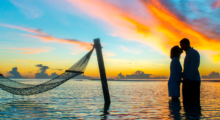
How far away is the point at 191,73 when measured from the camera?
5340mm

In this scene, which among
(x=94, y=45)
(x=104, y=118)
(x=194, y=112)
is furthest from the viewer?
(x=94, y=45)

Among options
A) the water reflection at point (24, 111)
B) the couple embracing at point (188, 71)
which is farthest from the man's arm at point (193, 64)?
the water reflection at point (24, 111)

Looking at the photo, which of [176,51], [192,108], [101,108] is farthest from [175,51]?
[101,108]

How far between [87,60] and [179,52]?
6511mm

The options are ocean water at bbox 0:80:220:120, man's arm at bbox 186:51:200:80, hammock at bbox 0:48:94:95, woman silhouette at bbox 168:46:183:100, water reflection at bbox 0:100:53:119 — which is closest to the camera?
man's arm at bbox 186:51:200:80

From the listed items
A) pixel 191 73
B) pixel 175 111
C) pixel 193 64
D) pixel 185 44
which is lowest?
pixel 175 111

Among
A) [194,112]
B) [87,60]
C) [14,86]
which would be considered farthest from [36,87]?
[194,112]

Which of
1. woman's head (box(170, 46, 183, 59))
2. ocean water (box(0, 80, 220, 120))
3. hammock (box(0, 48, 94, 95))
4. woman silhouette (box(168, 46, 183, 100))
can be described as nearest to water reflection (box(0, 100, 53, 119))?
ocean water (box(0, 80, 220, 120))

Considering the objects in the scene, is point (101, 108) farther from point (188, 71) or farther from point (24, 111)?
point (188, 71)

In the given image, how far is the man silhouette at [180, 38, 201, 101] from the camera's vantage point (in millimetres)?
5336

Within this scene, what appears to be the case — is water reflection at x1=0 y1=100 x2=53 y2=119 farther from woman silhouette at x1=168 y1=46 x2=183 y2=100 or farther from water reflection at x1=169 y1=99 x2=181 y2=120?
woman silhouette at x1=168 y1=46 x2=183 y2=100

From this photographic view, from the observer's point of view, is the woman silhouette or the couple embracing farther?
the woman silhouette

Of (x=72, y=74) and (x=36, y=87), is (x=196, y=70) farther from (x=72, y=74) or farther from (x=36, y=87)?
(x=36, y=87)

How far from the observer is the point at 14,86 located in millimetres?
15250
